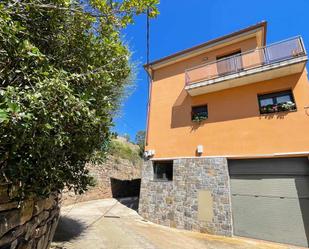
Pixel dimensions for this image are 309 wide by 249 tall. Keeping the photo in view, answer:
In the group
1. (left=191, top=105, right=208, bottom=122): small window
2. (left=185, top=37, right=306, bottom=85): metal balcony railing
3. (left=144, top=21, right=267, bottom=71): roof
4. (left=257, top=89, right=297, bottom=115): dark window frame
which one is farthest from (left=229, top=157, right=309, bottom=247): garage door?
(left=144, top=21, right=267, bottom=71): roof

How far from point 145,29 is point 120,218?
318 inches

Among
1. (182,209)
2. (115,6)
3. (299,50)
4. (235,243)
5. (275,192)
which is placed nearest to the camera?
(115,6)

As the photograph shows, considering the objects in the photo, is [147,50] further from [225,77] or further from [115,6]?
[115,6]

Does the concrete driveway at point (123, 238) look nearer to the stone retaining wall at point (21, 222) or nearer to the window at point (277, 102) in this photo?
the stone retaining wall at point (21, 222)

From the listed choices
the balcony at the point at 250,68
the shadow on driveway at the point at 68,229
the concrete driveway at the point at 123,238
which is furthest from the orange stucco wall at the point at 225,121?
the shadow on driveway at the point at 68,229

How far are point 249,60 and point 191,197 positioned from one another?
21.5 feet

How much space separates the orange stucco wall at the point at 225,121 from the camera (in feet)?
24.8

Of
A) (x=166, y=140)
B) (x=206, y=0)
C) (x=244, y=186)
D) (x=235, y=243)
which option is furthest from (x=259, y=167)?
(x=206, y=0)

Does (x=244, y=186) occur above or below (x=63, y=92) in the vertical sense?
below

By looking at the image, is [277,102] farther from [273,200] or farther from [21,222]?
[21,222]

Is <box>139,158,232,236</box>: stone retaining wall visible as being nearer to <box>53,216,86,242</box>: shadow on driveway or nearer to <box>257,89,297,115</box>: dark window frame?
<box>257,89,297,115</box>: dark window frame

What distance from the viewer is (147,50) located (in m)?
9.24

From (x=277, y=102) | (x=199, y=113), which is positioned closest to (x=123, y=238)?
(x=199, y=113)

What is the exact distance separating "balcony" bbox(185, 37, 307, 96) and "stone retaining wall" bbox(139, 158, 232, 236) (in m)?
3.47
